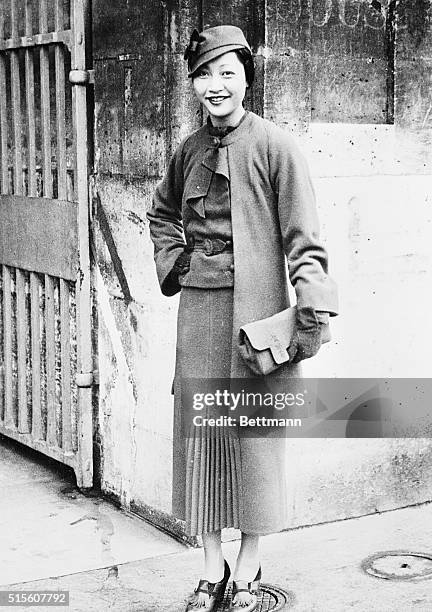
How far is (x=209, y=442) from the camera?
407cm

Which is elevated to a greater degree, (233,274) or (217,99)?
(217,99)

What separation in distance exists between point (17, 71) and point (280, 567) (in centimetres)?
295

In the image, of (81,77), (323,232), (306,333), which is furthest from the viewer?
(81,77)

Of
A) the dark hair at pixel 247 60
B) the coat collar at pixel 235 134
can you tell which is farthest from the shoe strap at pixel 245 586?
the dark hair at pixel 247 60

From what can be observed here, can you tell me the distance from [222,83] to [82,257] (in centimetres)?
192

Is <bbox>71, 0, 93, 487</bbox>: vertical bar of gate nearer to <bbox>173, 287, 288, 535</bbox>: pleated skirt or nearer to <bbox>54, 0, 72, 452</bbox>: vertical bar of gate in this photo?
<bbox>54, 0, 72, 452</bbox>: vertical bar of gate

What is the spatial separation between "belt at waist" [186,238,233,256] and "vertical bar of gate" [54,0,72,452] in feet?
5.85

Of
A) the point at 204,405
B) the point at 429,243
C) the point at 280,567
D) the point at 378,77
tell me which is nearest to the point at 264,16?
the point at 378,77

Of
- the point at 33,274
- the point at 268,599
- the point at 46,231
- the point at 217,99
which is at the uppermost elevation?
the point at 217,99

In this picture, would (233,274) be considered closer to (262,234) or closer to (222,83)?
(262,234)

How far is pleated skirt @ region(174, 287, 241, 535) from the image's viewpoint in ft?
13.3

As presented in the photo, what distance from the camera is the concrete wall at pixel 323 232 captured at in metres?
4.93

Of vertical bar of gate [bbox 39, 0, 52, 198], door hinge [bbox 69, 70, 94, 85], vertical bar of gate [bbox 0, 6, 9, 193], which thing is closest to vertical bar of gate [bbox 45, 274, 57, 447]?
vertical bar of gate [bbox 39, 0, 52, 198]

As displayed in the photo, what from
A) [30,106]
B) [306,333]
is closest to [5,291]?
[30,106]
